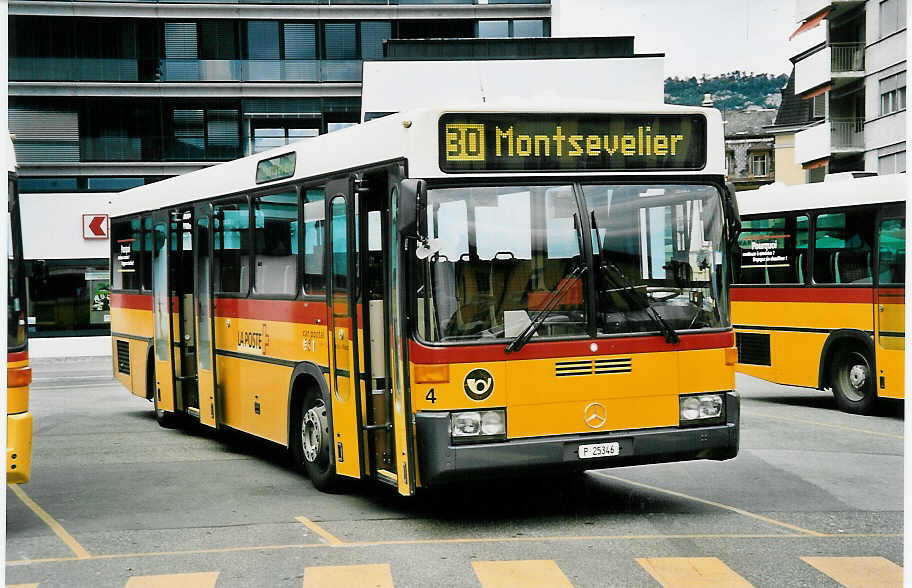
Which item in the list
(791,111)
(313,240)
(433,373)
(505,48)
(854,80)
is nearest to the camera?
(433,373)

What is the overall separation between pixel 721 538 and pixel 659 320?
62.0 inches

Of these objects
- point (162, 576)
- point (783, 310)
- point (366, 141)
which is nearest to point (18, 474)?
point (162, 576)

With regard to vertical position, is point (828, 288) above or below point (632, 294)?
below

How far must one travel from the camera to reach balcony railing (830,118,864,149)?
51.8m

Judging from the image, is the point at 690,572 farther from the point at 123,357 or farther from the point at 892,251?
the point at 123,357

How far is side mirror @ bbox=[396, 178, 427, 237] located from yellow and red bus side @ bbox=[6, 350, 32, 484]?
286cm

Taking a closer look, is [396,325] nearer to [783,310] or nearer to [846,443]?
[846,443]

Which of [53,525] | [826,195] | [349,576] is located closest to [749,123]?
[826,195]

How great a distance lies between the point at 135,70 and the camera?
136ft

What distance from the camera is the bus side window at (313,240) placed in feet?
35.7

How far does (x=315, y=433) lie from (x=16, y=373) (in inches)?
109

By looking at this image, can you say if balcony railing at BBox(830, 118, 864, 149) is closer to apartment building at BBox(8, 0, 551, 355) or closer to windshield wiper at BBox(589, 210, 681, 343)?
Result: apartment building at BBox(8, 0, 551, 355)

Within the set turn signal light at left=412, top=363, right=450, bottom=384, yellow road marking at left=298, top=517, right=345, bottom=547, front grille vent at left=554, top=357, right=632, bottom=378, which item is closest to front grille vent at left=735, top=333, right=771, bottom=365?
front grille vent at left=554, top=357, right=632, bottom=378

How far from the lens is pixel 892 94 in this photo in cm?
4828
